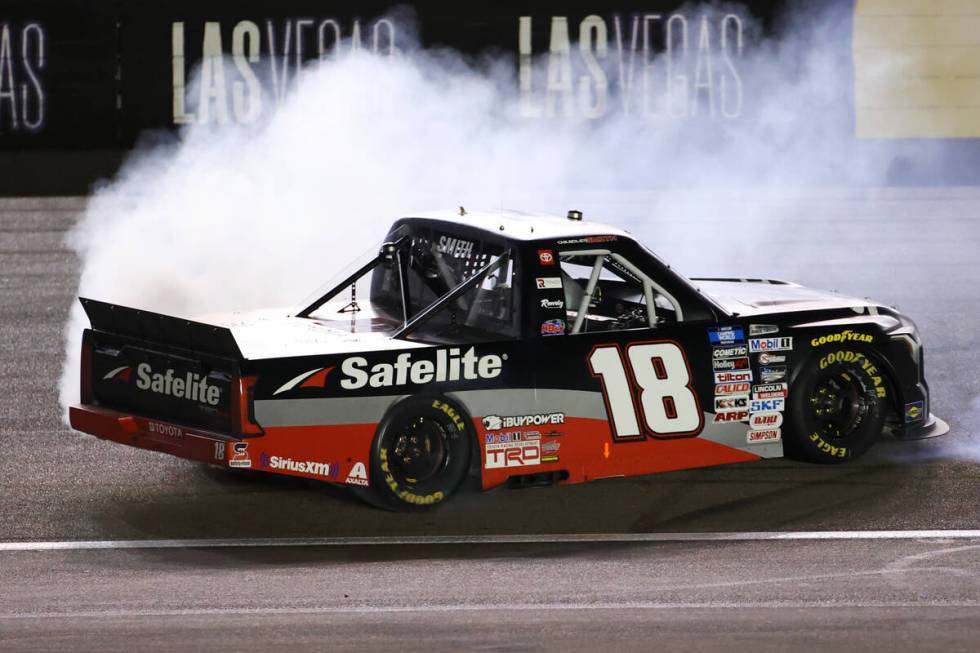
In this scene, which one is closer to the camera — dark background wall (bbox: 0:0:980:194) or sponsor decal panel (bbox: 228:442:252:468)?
sponsor decal panel (bbox: 228:442:252:468)

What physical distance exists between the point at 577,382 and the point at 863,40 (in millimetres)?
12163

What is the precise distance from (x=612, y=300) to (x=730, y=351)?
0.74 m

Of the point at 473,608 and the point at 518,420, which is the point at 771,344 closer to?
the point at 518,420

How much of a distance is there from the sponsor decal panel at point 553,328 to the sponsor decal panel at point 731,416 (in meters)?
0.95

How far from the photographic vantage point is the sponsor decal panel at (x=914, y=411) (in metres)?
8.93

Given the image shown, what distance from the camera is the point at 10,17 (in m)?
19.0

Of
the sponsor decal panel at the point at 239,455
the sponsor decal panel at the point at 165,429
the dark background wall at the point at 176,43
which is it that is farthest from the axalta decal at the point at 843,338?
the dark background wall at the point at 176,43

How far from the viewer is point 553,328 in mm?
8086

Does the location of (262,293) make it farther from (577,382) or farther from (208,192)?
(577,382)

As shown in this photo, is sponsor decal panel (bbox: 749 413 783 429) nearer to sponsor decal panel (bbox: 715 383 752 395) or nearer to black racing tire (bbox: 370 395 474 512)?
sponsor decal panel (bbox: 715 383 752 395)

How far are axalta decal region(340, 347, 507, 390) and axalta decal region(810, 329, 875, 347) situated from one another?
68.0 inches

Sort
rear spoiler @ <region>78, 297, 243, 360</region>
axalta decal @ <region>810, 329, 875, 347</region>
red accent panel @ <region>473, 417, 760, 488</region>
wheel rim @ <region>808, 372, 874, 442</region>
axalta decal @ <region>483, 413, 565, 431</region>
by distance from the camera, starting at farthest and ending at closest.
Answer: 1. wheel rim @ <region>808, 372, 874, 442</region>
2. axalta decal @ <region>810, 329, 875, 347</region>
3. red accent panel @ <region>473, 417, 760, 488</region>
4. axalta decal @ <region>483, 413, 565, 431</region>
5. rear spoiler @ <region>78, 297, 243, 360</region>

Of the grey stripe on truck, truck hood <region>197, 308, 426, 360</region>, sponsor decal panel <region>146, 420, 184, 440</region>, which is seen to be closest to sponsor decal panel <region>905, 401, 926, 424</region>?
the grey stripe on truck

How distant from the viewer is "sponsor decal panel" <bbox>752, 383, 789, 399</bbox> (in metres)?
8.54
